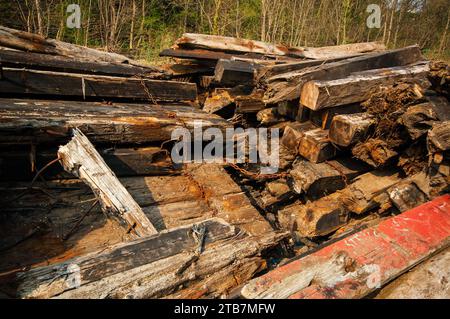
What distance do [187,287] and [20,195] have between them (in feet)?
4.88

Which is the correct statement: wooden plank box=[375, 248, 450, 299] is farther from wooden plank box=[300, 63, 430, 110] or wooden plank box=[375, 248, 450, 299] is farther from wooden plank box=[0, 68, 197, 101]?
wooden plank box=[0, 68, 197, 101]

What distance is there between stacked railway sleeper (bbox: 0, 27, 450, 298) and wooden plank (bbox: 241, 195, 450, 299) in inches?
0.5

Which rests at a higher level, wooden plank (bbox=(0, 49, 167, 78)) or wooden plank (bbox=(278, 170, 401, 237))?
wooden plank (bbox=(0, 49, 167, 78))

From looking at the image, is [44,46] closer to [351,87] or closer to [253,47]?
[253,47]

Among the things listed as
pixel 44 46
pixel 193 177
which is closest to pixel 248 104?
pixel 193 177

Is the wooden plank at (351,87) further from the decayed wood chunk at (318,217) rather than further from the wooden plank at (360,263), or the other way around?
the wooden plank at (360,263)

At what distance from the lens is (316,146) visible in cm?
333

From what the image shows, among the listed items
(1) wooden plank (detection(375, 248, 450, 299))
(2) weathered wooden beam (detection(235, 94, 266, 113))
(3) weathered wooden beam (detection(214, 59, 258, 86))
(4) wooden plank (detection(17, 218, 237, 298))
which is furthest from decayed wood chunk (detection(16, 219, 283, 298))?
(3) weathered wooden beam (detection(214, 59, 258, 86))

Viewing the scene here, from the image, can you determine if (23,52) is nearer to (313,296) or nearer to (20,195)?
(20,195)

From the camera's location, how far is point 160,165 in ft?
9.67

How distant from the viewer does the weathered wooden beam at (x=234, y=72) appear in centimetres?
470

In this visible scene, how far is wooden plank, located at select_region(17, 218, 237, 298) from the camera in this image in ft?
4.87

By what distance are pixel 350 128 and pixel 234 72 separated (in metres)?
2.29

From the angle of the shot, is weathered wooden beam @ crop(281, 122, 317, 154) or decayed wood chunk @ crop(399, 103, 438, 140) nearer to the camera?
decayed wood chunk @ crop(399, 103, 438, 140)
